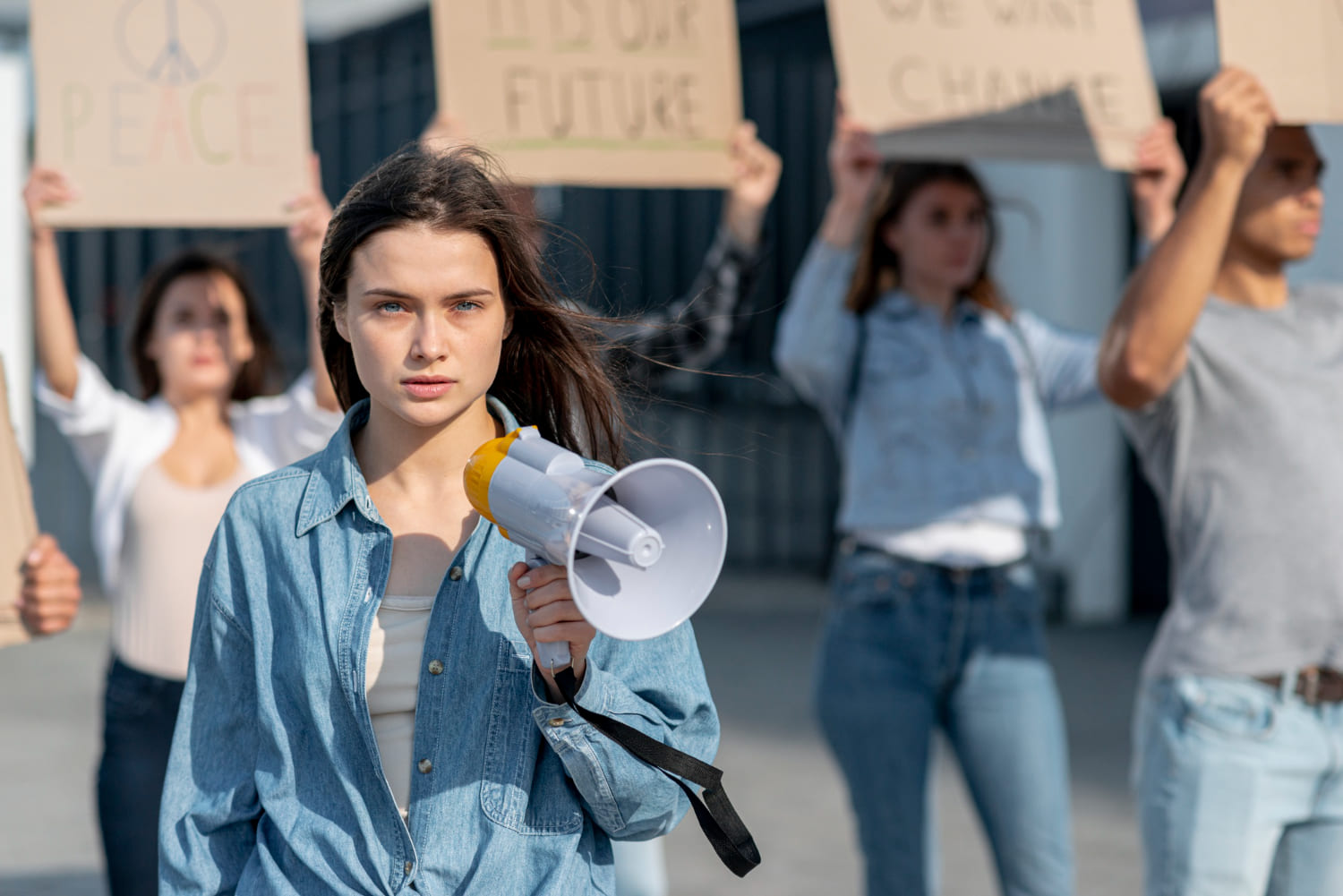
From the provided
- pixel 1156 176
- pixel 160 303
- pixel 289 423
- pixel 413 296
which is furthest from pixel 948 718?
pixel 160 303

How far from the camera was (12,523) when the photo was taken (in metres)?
2.79

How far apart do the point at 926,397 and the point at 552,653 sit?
194cm

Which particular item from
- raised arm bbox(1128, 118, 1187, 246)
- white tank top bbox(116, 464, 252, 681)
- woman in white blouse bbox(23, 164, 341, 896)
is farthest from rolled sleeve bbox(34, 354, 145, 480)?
raised arm bbox(1128, 118, 1187, 246)

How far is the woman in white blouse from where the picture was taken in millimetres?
3268

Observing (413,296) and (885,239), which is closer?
(413,296)

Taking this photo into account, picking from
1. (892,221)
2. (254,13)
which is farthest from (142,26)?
(892,221)

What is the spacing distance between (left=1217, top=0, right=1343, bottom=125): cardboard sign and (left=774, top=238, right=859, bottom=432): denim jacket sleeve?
3.17 feet

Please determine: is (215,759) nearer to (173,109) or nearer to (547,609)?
(547,609)

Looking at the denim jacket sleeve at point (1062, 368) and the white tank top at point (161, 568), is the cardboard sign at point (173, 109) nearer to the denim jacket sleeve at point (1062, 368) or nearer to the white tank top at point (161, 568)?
the white tank top at point (161, 568)

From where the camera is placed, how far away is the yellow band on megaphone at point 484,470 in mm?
1744

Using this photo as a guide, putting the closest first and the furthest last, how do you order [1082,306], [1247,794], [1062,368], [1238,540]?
[1247,794]
[1238,540]
[1062,368]
[1082,306]

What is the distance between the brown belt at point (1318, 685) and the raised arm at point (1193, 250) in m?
0.56

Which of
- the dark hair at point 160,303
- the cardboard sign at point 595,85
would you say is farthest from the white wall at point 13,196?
the cardboard sign at point 595,85

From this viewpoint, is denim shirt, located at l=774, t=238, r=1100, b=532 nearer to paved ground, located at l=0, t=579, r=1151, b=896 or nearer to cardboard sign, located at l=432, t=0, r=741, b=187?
cardboard sign, located at l=432, t=0, r=741, b=187
